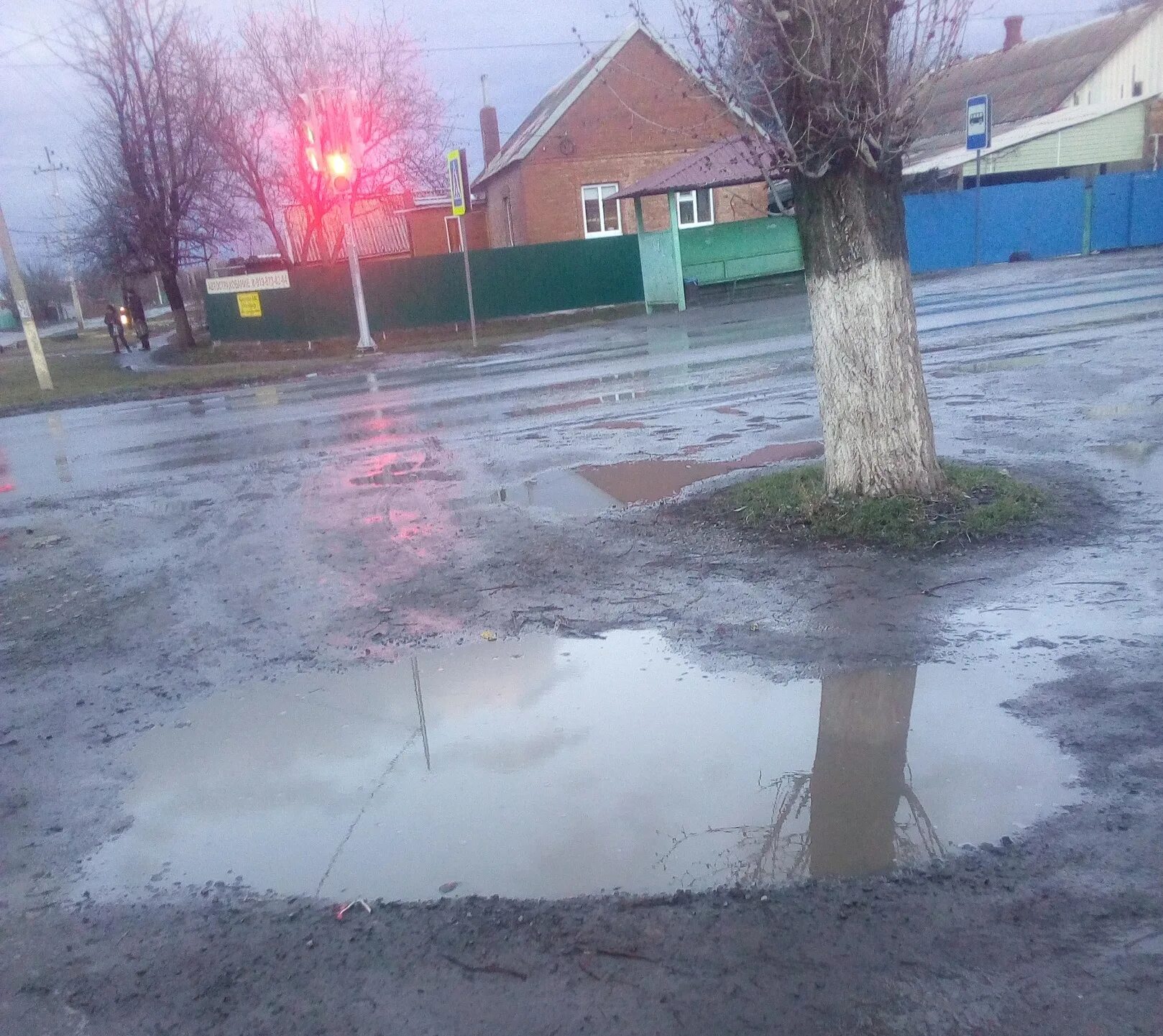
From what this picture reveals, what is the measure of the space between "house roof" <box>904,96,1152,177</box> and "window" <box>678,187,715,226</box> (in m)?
6.27

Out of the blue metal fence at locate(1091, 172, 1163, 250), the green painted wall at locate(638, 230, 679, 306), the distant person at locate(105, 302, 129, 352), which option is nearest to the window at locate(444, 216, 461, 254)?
the distant person at locate(105, 302, 129, 352)

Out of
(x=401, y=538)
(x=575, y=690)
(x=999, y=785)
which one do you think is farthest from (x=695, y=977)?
(x=401, y=538)

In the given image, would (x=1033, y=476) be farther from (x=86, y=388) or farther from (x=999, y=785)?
(x=86, y=388)

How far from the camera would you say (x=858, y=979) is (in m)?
3.01

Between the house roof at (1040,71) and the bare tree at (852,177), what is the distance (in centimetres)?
3423

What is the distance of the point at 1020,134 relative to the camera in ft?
108

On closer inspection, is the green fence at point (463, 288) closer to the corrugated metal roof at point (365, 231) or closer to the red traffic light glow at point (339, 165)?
the red traffic light glow at point (339, 165)

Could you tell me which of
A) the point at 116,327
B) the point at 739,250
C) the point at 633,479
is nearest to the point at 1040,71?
the point at 739,250

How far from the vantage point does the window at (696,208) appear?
1379 inches

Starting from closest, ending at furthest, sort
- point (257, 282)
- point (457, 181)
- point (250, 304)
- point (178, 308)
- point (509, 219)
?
point (457, 181)
point (257, 282)
point (250, 304)
point (178, 308)
point (509, 219)

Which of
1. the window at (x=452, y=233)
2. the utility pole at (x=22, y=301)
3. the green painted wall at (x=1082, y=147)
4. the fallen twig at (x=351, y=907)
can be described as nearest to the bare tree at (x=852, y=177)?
the fallen twig at (x=351, y=907)

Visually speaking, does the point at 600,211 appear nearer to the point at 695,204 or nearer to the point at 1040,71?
the point at 695,204

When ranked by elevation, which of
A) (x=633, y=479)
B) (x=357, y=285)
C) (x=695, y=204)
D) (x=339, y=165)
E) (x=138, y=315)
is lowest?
(x=633, y=479)

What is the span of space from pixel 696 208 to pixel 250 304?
14732 millimetres
